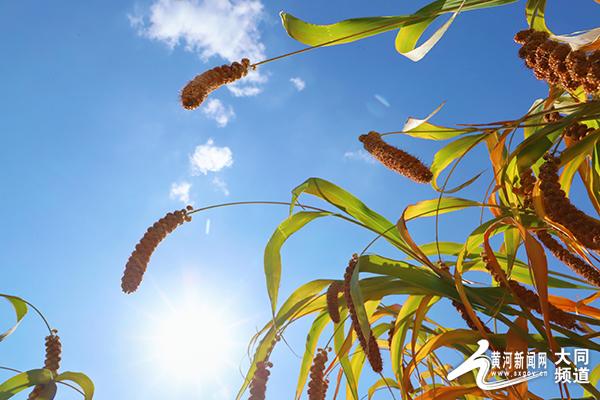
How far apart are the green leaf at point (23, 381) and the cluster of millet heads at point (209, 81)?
1.72 feet

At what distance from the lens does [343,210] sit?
107 centimetres

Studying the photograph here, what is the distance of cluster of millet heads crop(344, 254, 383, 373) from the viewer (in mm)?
709

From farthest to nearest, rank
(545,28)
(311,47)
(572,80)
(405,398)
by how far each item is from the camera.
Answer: (545,28)
(311,47)
(405,398)
(572,80)

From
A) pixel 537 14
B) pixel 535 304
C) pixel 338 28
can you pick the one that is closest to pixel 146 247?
pixel 338 28

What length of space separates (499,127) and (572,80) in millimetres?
279

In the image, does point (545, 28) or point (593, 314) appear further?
point (545, 28)

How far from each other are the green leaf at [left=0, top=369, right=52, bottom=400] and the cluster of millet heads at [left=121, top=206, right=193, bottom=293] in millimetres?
271

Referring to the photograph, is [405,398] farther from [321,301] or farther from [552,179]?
[552,179]

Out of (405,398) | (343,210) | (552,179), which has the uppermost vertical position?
(343,210)

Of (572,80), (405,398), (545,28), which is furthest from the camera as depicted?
(545,28)

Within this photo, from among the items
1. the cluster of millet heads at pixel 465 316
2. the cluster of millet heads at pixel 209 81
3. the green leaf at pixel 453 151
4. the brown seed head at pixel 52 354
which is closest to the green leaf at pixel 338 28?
the cluster of millet heads at pixel 209 81

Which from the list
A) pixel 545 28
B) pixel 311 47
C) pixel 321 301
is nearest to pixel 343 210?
pixel 321 301

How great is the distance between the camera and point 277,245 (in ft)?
3.39

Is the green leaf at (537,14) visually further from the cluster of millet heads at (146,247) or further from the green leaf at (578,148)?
the cluster of millet heads at (146,247)
